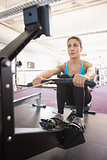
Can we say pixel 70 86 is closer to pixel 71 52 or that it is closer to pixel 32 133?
pixel 71 52

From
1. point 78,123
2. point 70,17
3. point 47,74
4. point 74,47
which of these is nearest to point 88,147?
point 78,123

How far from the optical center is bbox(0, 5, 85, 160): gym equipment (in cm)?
38

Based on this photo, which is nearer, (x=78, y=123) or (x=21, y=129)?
(x=21, y=129)

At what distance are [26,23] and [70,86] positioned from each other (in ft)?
2.36

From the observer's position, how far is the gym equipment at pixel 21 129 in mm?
376

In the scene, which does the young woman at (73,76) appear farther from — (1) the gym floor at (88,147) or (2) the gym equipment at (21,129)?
(2) the gym equipment at (21,129)

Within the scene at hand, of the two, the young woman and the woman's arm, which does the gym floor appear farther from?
the woman's arm

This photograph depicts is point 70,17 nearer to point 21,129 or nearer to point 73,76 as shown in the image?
point 73,76

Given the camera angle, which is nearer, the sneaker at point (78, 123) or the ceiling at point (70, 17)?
the sneaker at point (78, 123)

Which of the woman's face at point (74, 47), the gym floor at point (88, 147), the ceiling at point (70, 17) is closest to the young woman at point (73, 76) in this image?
the woman's face at point (74, 47)

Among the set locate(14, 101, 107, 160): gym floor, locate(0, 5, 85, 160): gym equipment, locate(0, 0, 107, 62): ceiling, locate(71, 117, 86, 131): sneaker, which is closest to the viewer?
locate(0, 5, 85, 160): gym equipment

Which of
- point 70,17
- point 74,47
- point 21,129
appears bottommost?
point 21,129

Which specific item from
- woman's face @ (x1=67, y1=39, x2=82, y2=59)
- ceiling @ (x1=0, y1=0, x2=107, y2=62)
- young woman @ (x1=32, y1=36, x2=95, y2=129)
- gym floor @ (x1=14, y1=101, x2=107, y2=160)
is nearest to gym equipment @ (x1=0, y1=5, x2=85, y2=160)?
gym floor @ (x1=14, y1=101, x2=107, y2=160)

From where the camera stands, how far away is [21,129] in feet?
1.74
